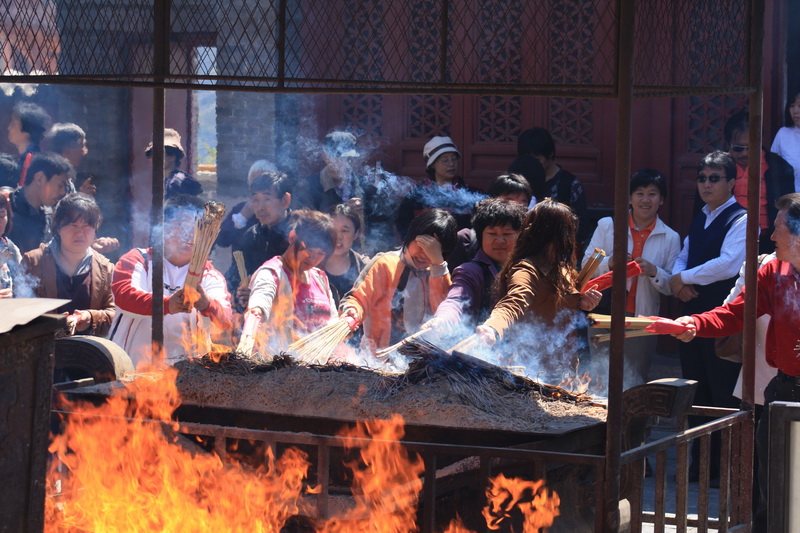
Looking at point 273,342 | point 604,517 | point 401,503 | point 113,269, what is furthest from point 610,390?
point 113,269

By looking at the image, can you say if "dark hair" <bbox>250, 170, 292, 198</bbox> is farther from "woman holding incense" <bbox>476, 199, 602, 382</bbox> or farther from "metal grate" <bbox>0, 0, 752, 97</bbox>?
"woman holding incense" <bbox>476, 199, 602, 382</bbox>

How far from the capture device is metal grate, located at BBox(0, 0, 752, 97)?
14.0 ft

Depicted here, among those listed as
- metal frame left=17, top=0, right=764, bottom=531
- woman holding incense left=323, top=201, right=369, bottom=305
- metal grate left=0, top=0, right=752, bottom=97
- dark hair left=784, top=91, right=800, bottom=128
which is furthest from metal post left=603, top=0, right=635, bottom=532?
dark hair left=784, top=91, right=800, bottom=128

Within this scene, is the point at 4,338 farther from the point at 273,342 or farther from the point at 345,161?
the point at 345,161

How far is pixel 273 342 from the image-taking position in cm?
525

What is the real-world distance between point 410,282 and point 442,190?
1.41 metres

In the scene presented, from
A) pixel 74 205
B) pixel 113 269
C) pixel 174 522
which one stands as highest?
pixel 74 205

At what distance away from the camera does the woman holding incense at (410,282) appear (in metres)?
5.41

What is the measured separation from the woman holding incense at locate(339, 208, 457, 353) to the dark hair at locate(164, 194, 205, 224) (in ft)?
3.61

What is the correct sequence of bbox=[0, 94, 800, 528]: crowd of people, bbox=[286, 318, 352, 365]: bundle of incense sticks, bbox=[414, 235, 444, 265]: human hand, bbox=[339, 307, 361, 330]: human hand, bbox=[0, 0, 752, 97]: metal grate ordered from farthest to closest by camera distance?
bbox=[414, 235, 444, 265]: human hand
bbox=[339, 307, 361, 330]: human hand
bbox=[286, 318, 352, 365]: bundle of incense sticks
bbox=[0, 94, 800, 528]: crowd of people
bbox=[0, 0, 752, 97]: metal grate

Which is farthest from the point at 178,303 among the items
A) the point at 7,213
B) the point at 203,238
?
the point at 7,213

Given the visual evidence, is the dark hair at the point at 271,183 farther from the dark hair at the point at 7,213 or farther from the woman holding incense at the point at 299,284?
the dark hair at the point at 7,213

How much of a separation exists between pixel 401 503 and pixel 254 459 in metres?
0.78

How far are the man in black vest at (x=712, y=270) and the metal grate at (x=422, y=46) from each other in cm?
73
